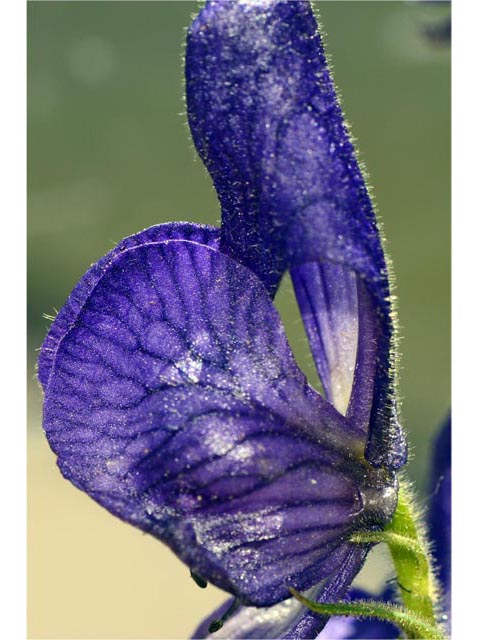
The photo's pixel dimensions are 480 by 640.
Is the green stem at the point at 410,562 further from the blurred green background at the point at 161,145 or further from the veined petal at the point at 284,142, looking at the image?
the blurred green background at the point at 161,145

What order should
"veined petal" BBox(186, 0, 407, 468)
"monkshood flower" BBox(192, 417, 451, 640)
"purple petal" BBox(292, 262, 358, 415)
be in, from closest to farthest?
"veined petal" BBox(186, 0, 407, 468) < "purple petal" BBox(292, 262, 358, 415) < "monkshood flower" BBox(192, 417, 451, 640)

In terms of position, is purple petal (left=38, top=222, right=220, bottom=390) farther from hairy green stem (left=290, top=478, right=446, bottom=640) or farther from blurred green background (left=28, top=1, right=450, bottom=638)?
blurred green background (left=28, top=1, right=450, bottom=638)

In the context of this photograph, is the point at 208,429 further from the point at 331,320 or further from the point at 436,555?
the point at 436,555

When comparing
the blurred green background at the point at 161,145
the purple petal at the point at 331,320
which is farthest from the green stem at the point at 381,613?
the blurred green background at the point at 161,145

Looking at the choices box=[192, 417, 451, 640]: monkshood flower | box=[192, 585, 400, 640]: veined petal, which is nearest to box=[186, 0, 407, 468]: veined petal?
box=[192, 585, 400, 640]: veined petal

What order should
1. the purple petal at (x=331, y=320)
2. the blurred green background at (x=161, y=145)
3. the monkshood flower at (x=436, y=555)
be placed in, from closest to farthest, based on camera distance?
the purple petal at (x=331, y=320) < the monkshood flower at (x=436, y=555) < the blurred green background at (x=161, y=145)

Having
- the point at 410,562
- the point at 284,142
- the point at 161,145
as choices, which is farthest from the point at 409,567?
the point at 161,145
